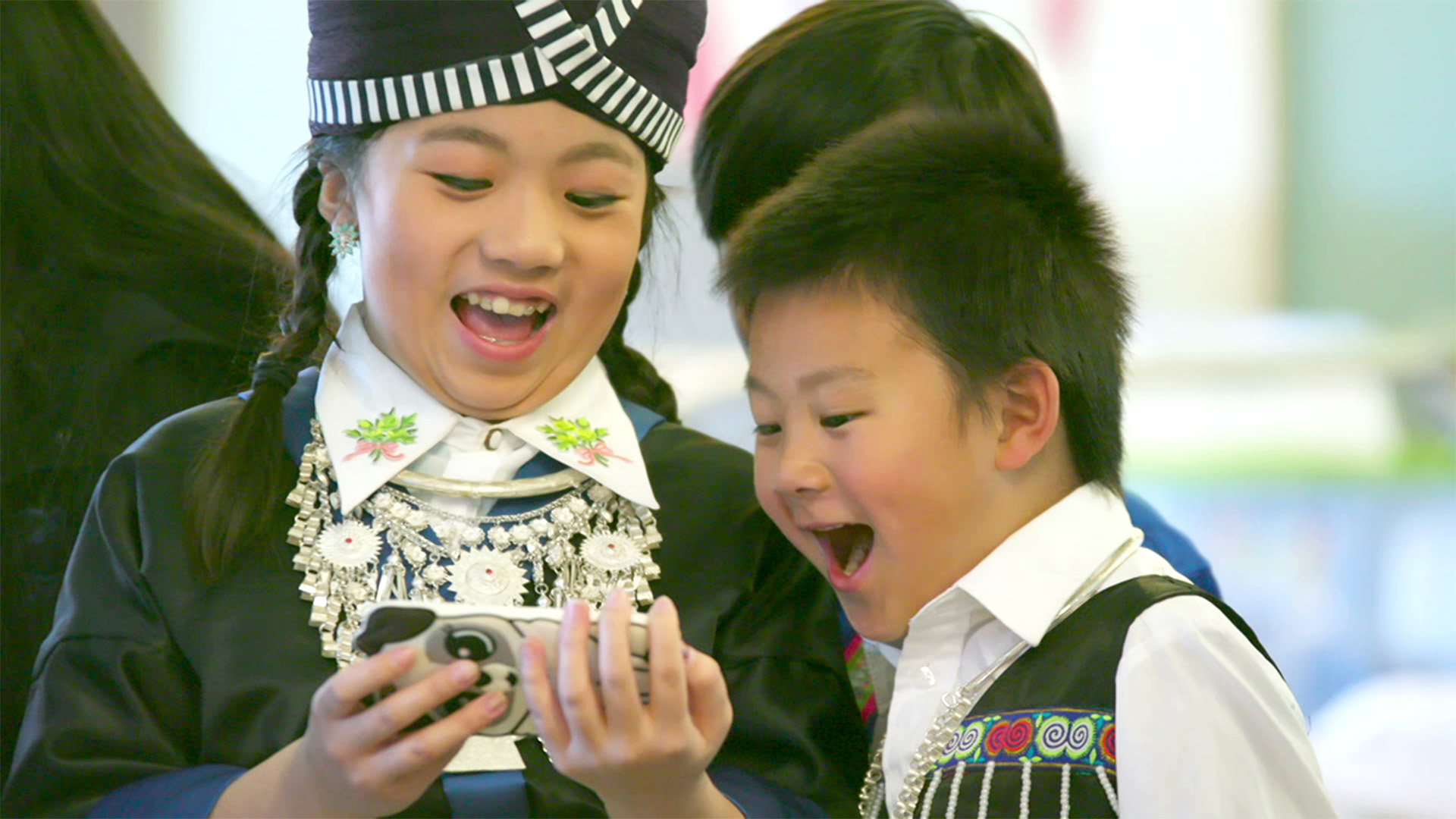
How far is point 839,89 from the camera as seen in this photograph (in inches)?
59.4

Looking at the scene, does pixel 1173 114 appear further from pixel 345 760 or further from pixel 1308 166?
pixel 345 760

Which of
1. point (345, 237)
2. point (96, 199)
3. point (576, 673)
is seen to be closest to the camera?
point (576, 673)

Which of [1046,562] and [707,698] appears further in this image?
[1046,562]

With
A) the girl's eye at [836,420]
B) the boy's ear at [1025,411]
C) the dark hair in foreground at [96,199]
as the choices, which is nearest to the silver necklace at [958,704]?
the boy's ear at [1025,411]

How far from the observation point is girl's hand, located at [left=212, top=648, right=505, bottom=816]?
930 mm

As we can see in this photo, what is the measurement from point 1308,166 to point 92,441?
3705 mm

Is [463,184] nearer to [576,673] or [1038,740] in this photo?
[576,673]

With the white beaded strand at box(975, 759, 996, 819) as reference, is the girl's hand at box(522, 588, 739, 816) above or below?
above

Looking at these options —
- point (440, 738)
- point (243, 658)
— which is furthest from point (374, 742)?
point (243, 658)

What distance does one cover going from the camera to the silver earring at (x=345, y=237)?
1.27 m

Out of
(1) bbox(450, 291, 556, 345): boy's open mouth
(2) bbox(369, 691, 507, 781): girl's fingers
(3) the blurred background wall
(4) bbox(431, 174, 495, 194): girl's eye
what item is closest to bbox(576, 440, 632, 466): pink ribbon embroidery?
(1) bbox(450, 291, 556, 345): boy's open mouth

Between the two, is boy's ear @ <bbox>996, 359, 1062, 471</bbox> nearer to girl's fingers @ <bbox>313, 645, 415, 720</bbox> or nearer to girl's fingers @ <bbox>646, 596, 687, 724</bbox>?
girl's fingers @ <bbox>646, 596, 687, 724</bbox>

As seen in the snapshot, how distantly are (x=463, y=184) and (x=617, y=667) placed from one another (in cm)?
45

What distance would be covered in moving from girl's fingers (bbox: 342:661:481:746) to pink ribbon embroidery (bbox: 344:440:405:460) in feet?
1.07
